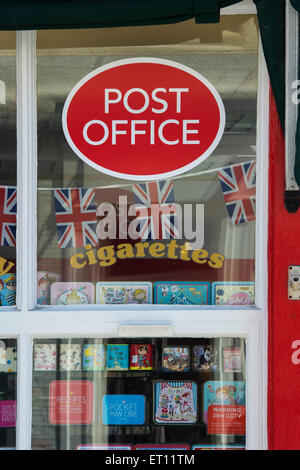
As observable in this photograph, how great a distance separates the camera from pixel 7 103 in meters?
3.29

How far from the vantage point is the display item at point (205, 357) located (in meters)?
3.23

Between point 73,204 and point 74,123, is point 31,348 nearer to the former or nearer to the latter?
point 73,204

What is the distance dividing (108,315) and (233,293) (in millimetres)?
749

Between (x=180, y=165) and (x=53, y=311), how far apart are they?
1.14m

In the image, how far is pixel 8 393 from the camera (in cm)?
326

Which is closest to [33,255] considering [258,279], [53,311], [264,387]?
[53,311]

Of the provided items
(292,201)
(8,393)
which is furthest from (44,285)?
(292,201)

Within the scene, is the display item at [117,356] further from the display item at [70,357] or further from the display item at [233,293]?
the display item at [233,293]

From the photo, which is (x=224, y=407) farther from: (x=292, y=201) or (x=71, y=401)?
(x=292, y=201)

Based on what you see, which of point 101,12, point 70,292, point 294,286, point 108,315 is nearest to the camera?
point 101,12

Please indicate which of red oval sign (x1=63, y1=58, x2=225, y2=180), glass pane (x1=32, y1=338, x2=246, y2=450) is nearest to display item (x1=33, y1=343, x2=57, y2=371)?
glass pane (x1=32, y1=338, x2=246, y2=450)

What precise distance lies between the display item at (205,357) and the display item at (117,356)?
0.41 meters

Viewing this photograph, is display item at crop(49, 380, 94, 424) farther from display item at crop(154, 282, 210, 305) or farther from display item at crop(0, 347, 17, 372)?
display item at crop(154, 282, 210, 305)

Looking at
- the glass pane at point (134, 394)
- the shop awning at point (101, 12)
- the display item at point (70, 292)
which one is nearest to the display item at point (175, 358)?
the glass pane at point (134, 394)
